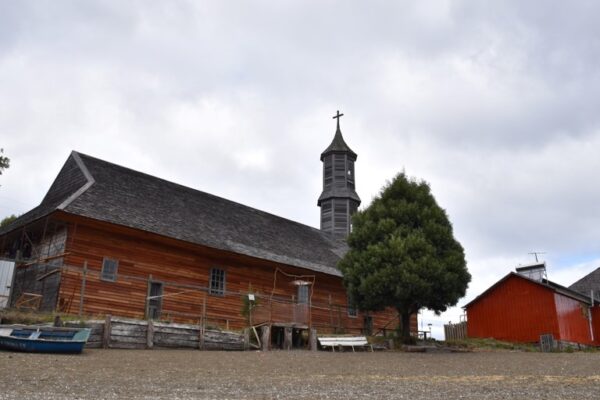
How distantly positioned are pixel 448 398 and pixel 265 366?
692 cm

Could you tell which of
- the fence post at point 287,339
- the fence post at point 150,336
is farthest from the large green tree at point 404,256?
the fence post at point 150,336

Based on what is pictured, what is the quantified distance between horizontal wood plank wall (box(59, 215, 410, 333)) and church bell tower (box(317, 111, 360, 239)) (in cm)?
1266

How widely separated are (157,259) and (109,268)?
227 cm

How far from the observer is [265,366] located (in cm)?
1531

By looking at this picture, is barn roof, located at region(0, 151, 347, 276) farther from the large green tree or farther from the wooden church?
the large green tree

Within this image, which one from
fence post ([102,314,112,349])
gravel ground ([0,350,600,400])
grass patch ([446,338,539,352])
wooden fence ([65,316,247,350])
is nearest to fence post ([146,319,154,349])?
wooden fence ([65,316,247,350])

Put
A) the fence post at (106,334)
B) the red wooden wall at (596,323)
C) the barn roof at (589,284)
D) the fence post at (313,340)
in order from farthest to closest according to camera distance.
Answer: the barn roof at (589,284)
the red wooden wall at (596,323)
the fence post at (313,340)
the fence post at (106,334)

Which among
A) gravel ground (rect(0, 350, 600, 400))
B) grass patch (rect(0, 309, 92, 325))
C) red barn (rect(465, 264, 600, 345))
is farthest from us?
red barn (rect(465, 264, 600, 345))

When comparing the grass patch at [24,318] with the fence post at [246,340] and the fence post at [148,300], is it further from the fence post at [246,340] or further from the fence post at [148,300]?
the fence post at [246,340]

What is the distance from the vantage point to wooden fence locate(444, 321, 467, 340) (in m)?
35.9

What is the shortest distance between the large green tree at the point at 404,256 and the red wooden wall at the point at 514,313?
29.9 ft

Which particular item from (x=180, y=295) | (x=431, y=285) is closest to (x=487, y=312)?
(x=431, y=285)

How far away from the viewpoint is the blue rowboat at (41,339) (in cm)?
1590

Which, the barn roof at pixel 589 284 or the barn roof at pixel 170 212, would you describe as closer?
the barn roof at pixel 170 212
